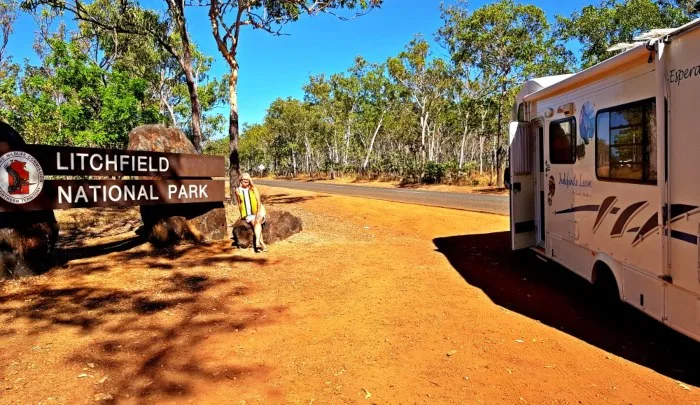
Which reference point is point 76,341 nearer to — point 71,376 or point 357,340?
point 71,376

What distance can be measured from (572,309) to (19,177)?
24.9 ft

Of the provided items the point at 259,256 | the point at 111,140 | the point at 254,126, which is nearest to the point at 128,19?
the point at 111,140

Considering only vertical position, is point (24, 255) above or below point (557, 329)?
above

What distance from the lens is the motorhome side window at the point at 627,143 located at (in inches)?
167

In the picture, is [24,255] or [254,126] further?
[254,126]

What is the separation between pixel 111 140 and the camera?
24.8 meters

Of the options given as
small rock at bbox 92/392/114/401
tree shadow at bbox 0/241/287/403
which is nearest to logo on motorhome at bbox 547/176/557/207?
tree shadow at bbox 0/241/287/403

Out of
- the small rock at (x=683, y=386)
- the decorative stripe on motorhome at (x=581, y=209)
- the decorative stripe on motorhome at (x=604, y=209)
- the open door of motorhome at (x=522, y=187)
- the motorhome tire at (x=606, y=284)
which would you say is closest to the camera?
the small rock at (x=683, y=386)

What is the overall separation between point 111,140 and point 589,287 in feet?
83.0

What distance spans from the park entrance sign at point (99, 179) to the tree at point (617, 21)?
2255cm

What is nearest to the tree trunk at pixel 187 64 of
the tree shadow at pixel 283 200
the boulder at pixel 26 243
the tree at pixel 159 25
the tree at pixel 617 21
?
the tree at pixel 159 25

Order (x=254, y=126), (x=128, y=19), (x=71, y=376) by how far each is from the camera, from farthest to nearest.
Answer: (x=254, y=126) < (x=128, y=19) < (x=71, y=376)

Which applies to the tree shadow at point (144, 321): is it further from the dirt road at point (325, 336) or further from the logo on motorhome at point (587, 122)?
the logo on motorhome at point (587, 122)

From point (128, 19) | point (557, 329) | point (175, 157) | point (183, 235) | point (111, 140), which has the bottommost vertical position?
point (557, 329)
